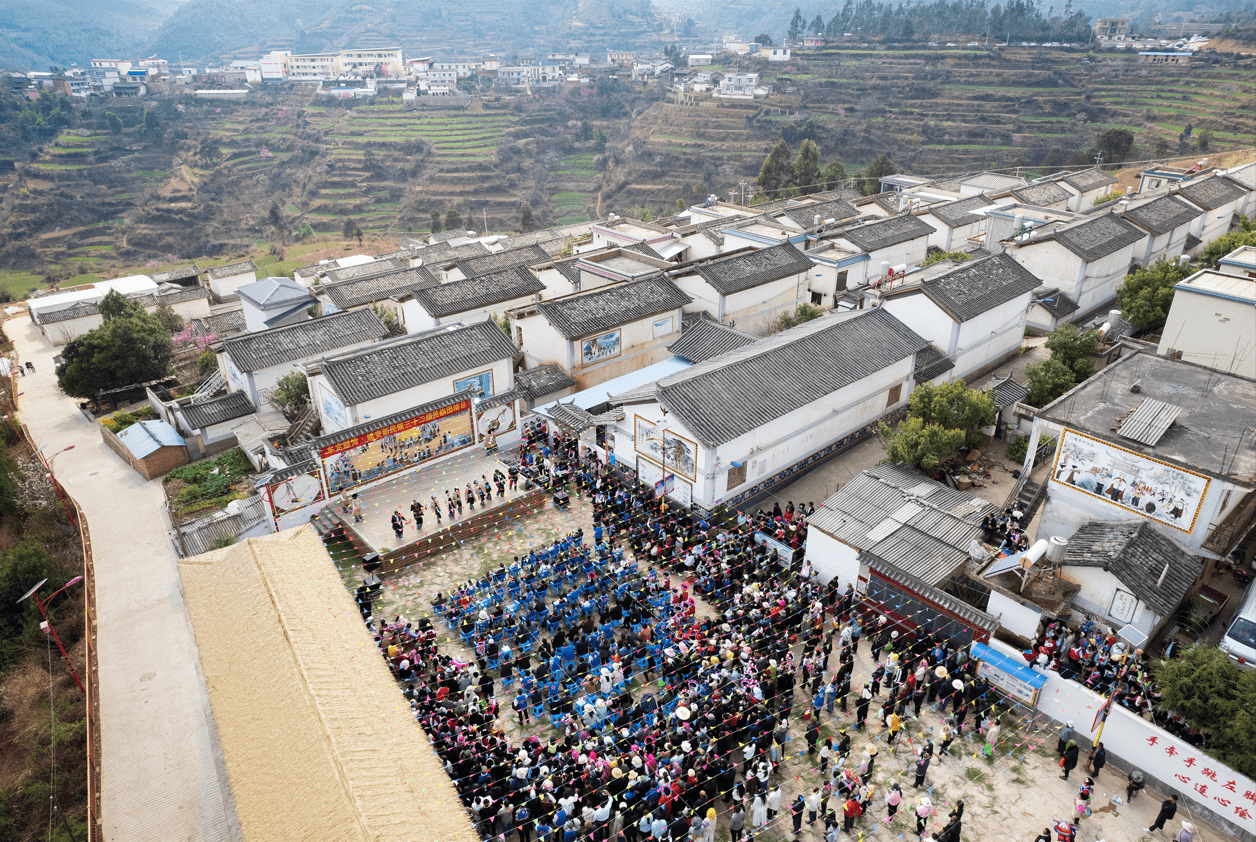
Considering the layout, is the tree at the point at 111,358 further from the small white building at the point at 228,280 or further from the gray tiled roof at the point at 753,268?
the gray tiled roof at the point at 753,268

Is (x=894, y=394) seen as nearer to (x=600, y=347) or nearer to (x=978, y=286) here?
(x=978, y=286)

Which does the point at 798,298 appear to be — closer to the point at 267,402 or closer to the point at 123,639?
the point at 267,402

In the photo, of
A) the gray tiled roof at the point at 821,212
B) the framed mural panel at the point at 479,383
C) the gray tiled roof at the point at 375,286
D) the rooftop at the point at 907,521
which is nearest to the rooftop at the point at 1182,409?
the rooftop at the point at 907,521

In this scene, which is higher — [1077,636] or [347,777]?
[347,777]

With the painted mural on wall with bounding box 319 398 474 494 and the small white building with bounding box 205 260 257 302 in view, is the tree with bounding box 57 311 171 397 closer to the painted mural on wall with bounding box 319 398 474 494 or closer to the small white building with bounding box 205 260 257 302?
the painted mural on wall with bounding box 319 398 474 494

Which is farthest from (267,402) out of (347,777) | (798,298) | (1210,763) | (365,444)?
(1210,763)

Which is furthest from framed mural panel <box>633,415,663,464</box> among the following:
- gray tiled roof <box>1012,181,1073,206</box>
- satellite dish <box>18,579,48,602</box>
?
gray tiled roof <box>1012,181,1073,206</box>

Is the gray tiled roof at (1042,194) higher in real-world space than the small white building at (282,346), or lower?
higher
